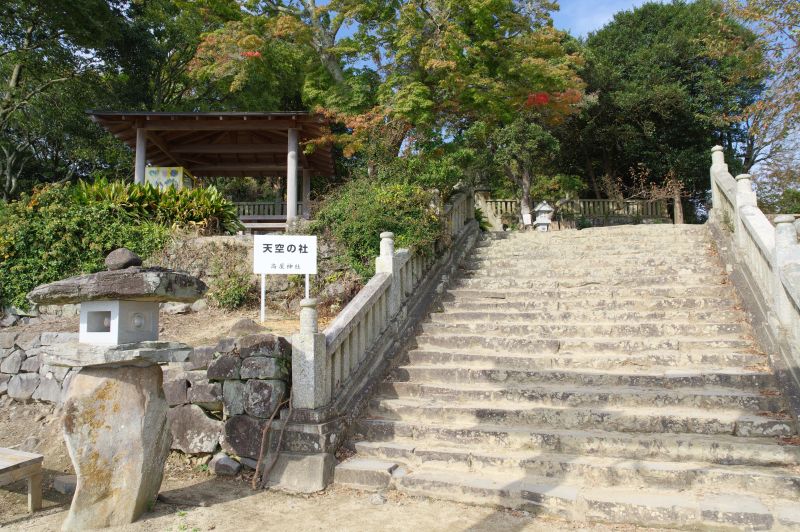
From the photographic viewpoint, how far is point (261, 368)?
15.8ft

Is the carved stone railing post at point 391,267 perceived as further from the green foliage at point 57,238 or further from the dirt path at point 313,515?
the green foliage at point 57,238

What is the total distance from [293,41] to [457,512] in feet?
41.7

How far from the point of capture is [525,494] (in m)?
3.85

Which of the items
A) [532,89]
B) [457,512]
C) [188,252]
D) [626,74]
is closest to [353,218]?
[188,252]

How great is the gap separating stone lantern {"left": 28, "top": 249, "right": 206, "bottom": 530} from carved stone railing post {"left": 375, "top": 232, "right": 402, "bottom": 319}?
110 inches

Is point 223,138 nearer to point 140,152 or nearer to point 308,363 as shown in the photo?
point 140,152

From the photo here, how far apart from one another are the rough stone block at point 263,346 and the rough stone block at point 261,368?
5 centimetres

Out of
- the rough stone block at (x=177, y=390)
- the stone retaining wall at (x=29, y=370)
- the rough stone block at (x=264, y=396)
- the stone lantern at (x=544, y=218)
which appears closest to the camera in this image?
the rough stone block at (x=264, y=396)

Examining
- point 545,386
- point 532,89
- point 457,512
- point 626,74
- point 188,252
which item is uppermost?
point 626,74

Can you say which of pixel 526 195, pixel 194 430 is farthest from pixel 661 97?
pixel 194 430

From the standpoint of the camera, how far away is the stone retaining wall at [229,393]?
15.6 feet

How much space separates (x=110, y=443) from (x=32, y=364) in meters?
4.63

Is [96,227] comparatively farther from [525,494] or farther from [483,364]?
[525,494]

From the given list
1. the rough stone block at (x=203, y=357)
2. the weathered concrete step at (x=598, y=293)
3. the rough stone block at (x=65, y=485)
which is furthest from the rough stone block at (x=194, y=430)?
the weathered concrete step at (x=598, y=293)
